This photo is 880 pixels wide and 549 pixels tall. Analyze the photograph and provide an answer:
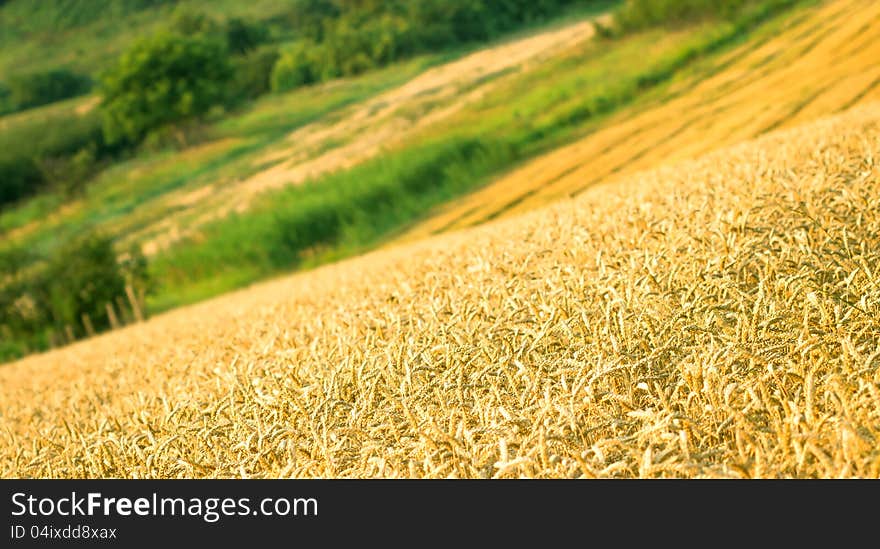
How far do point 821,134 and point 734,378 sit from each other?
6634mm

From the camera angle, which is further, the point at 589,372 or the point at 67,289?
the point at 67,289

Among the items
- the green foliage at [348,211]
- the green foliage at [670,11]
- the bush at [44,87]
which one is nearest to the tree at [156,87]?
the bush at [44,87]

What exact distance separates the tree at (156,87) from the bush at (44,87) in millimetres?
7538

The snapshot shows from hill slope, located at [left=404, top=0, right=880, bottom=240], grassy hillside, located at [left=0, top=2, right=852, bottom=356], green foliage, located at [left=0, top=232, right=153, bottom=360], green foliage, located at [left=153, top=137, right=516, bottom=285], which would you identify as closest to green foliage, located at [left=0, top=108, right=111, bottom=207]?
grassy hillside, located at [left=0, top=2, right=852, bottom=356]

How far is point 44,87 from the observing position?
191 ft

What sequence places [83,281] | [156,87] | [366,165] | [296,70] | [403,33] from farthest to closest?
[296,70] → [156,87] → [403,33] → [366,165] → [83,281]

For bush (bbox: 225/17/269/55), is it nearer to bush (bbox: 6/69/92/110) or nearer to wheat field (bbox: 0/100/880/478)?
bush (bbox: 6/69/92/110)

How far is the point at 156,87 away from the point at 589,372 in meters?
50.9

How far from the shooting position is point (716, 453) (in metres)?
2.77

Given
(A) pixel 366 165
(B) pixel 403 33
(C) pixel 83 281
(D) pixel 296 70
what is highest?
(B) pixel 403 33

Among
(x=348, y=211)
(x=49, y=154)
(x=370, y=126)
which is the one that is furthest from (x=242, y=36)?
(x=348, y=211)

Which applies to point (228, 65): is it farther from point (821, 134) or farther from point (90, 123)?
point (821, 134)

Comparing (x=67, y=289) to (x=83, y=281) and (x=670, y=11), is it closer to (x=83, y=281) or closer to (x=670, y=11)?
(x=83, y=281)

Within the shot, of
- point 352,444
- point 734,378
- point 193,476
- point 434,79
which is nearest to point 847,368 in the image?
point 734,378
